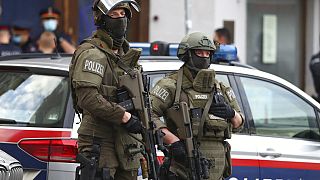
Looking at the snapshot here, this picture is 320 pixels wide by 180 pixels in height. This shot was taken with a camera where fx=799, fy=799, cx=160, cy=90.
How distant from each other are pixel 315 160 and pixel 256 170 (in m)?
0.58

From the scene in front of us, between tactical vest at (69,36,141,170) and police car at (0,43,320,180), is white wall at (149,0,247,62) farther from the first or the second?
tactical vest at (69,36,141,170)

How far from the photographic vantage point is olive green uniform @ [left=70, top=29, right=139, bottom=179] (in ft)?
15.3

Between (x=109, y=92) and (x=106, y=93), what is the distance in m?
0.02

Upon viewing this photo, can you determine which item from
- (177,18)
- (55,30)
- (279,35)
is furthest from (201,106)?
(279,35)

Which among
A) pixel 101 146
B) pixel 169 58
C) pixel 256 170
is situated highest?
pixel 169 58

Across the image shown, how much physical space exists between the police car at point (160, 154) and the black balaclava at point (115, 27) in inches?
28.0

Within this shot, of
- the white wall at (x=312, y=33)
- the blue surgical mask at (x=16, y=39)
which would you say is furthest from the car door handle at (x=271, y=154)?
the white wall at (x=312, y=33)

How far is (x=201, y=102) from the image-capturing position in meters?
5.23

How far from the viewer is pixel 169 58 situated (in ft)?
20.2

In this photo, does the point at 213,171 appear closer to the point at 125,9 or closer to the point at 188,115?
the point at 188,115

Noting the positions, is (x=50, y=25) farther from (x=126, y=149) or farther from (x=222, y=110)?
(x=126, y=149)

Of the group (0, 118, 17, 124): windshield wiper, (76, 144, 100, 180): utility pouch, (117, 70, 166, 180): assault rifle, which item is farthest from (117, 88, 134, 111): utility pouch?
(0, 118, 17, 124): windshield wiper

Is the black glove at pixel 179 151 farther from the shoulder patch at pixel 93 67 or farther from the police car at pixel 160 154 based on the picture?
the shoulder patch at pixel 93 67

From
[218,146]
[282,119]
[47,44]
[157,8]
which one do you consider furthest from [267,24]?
[218,146]
